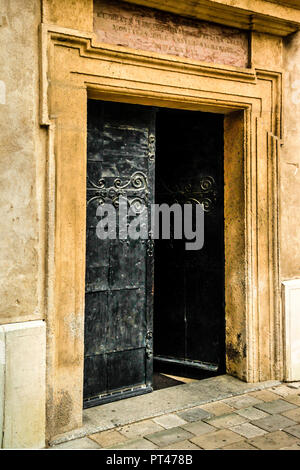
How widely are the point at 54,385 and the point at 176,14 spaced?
336 centimetres

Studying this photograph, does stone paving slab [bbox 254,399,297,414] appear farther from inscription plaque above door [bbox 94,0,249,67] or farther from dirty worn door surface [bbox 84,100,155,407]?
inscription plaque above door [bbox 94,0,249,67]

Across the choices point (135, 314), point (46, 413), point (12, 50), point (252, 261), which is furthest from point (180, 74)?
point (46, 413)

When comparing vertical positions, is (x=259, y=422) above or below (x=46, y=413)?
below

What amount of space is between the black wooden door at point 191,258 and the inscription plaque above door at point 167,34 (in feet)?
2.43

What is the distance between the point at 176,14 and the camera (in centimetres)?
411

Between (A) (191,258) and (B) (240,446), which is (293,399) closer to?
(B) (240,446)

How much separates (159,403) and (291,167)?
277 centimetres

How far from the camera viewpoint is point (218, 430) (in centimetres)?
359

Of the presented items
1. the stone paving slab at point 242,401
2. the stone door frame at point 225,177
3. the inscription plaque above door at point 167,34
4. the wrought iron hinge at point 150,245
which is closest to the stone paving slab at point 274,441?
the stone paving slab at point 242,401

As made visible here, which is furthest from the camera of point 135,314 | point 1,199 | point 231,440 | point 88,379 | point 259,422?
point 135,314

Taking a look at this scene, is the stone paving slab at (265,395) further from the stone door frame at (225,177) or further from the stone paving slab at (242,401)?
the stone door frame at (225,177)

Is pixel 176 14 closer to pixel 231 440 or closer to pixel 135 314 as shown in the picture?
pixel 135 314

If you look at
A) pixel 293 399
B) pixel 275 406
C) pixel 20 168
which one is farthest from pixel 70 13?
pixel 293 399

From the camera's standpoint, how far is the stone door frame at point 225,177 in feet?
11.3
